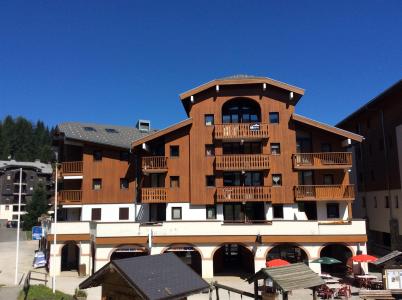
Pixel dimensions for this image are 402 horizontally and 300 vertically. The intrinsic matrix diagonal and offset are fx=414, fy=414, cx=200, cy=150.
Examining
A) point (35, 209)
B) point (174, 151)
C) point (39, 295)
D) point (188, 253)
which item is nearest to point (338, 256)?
point (188, 253)

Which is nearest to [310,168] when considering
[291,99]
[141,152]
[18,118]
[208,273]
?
[291,99]

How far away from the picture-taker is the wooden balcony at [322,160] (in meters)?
33.1

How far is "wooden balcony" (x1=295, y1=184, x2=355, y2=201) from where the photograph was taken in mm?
32469

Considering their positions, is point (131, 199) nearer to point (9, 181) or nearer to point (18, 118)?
point (9, 181)

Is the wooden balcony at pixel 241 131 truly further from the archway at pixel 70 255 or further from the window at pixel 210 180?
the archway at pixel 70 255

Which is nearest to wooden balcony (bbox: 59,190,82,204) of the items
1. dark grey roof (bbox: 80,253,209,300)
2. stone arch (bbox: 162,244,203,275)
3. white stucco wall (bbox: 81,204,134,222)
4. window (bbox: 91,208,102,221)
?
white stucco wall (bbox: 81,204,134,222)


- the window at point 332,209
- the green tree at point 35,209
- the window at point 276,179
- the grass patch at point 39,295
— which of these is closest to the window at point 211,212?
the window at point 276,179

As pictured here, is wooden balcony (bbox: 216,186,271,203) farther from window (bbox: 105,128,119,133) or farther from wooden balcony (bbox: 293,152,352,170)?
window (bbox: 105,128,119,133)

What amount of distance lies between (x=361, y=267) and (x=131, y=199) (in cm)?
1909

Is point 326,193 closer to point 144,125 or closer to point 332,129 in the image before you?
point 332,129

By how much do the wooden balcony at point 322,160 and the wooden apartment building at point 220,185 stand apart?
0.08 meters

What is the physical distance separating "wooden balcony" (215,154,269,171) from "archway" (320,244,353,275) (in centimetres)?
817

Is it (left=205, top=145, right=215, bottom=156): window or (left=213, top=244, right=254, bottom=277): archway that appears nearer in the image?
(left=213, top=244, right=254, bottom=277): archway

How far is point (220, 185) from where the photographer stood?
3384 centimetres
